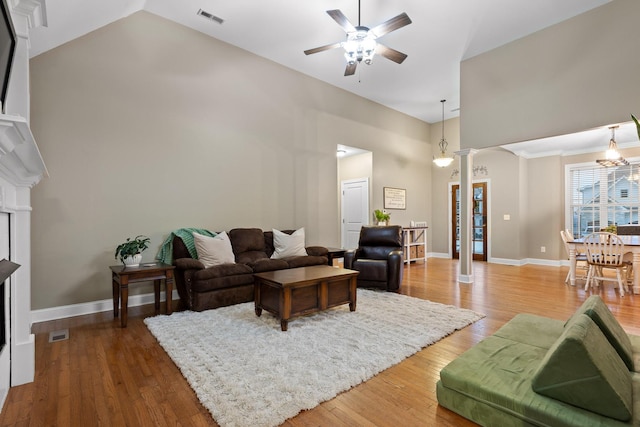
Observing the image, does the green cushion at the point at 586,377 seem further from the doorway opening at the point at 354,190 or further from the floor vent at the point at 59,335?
the doorway opening at the point at 354,190

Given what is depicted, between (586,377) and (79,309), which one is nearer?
(586,377)

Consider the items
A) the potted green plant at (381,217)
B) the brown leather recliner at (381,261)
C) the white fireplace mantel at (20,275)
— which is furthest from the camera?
the potted green plant at (381,217)

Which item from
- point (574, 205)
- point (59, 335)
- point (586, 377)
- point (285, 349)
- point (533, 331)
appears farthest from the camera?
point (574, 205)

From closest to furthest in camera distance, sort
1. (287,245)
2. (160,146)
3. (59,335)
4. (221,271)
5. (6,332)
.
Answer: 1. (6,332)
2. (59,335)
3. (221,271)
4. (160,146)
5. (287,245)

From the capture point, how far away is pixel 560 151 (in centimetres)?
693

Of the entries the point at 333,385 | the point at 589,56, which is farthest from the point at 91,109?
the point at 589,56

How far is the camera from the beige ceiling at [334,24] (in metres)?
3.57

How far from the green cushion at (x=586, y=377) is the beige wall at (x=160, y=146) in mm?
4284

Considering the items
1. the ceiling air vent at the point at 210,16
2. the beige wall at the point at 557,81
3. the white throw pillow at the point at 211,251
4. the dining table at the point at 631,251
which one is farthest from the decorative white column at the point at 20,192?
the dining table at the point at 631,251

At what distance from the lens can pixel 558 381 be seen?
1528 millimetres

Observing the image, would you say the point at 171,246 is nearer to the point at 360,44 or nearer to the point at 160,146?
the point at 160,146

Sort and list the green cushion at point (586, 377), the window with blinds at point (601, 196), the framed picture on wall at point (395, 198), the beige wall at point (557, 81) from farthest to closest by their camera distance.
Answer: the framed picture on wall at point (395, 198) < the window with blinds at point (601, 196) < the beige wall at point (557, 81) < the green cushion at point (586, 377)

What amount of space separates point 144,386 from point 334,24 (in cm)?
462

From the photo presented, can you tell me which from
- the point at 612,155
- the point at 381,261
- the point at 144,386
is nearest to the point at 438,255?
the point at 612,155
